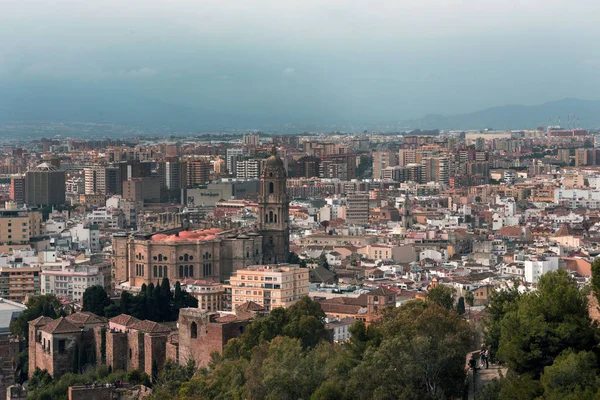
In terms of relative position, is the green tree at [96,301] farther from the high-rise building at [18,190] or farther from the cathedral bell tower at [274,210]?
the high-rise building at [18,190]

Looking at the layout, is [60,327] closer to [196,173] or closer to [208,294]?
[208,294]

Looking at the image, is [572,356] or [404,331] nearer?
[572,356]

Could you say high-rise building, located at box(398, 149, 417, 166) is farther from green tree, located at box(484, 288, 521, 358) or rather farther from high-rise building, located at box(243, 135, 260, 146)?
green tree, located at box(484, 288, 521, 358)

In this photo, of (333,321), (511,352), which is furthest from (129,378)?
(511,352)

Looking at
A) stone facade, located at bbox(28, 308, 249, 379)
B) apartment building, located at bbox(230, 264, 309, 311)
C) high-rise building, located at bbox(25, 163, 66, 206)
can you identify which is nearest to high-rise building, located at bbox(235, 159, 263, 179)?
high-rise building, located at bbox(25, 163, 66, 206)

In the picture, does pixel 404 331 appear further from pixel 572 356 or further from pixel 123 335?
pixel 123 335

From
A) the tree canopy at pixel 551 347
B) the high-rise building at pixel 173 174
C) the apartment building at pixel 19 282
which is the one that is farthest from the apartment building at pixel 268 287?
the high-rise building at pixel 173 174
